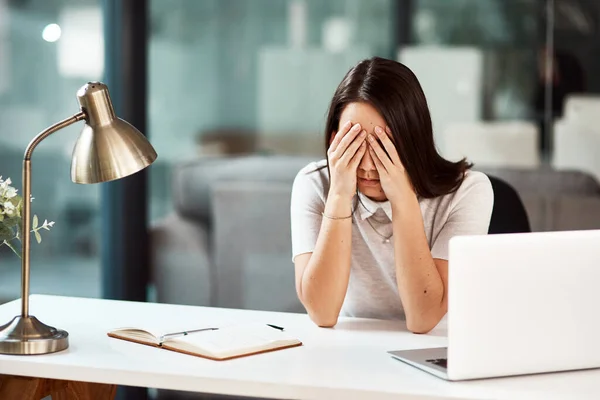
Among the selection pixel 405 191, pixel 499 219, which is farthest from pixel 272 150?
pixel 405 191

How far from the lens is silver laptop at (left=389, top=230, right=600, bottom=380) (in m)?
1.63

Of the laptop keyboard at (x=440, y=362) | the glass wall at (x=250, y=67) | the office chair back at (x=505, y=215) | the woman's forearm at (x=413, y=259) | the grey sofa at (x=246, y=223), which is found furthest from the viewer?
the glass wall at (x=250, y=67)

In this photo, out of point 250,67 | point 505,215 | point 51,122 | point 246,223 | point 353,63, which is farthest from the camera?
point 353,63

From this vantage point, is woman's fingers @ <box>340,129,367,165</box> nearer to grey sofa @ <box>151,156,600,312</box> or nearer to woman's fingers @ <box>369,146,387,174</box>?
woman's fingers @ <box>369,146,387,174</box>

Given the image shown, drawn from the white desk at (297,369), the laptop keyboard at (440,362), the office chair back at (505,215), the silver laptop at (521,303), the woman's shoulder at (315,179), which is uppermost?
the woman's shoulder at (315,179)

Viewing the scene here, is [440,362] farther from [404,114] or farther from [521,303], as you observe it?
[404,114]

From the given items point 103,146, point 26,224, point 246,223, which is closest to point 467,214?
point 103,146

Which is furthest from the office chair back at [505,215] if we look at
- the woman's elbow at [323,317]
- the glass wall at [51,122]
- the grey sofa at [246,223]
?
the glass wall at [51,122]

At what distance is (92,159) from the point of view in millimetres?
1888

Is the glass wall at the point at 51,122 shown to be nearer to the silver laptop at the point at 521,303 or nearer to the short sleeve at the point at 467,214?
the short sleeve at the point at 467,214

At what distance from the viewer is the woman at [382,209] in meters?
2.14

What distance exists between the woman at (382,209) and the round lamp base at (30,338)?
0.55 metres

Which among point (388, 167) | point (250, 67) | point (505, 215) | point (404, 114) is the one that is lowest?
point (505, 215)

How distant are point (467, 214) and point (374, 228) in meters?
0.23
